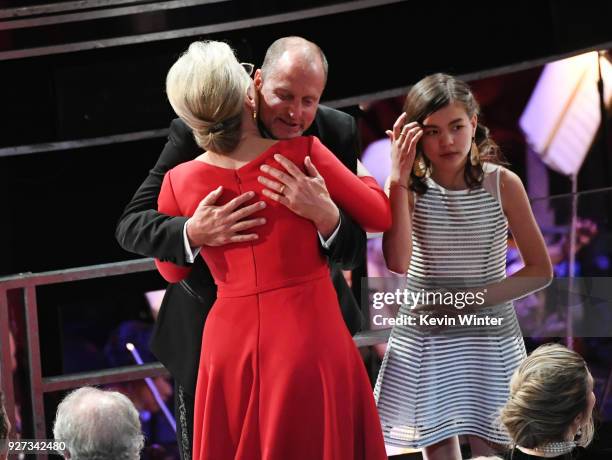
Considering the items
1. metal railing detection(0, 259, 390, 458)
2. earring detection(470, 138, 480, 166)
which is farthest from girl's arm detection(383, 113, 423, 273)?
metal railing detection(0, 259, 390, 458)

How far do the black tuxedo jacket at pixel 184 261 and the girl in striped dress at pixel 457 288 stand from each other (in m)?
0.17

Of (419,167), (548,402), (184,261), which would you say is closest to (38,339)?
(184,261)

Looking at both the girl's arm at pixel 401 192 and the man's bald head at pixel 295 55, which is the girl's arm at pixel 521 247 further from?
the man's bald head at pixel 295 55

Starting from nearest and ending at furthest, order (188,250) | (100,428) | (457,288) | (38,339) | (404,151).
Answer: (100,428) → (188,250) → (404,151) → (457,288) → (38,339)

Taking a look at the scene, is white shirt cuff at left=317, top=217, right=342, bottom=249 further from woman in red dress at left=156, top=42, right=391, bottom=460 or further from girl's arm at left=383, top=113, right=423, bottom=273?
girl's arm at left=383, top=113, right=423, bottom=273

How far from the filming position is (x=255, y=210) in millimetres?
2453

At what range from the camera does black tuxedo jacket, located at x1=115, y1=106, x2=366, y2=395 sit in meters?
2.64

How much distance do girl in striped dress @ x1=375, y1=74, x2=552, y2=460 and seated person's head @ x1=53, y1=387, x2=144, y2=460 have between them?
0.76 meters

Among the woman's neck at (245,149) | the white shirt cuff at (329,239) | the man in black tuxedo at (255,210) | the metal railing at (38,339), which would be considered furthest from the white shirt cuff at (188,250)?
the metal railing at (38,339)

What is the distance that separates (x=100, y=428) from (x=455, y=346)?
991 mm

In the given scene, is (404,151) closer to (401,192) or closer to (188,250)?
(401,192)

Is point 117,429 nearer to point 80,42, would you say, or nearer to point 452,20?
point 80,42

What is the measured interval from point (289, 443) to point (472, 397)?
24.5 inches

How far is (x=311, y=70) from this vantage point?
2.47m
